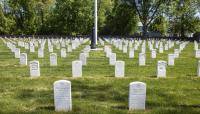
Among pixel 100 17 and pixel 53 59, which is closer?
pixel 53 59

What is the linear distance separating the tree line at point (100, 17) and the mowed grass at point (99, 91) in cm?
4657

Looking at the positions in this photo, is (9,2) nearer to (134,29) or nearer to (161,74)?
(134,29)

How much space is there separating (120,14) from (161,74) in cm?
5392

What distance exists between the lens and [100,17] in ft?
207

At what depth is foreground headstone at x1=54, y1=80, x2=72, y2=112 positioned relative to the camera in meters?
8.80

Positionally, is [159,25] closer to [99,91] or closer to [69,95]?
[99,91]

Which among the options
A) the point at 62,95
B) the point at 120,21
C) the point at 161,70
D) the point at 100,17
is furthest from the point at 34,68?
the point at 120,21

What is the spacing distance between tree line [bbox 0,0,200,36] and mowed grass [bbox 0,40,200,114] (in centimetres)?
4657

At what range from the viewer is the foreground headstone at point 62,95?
346 inches

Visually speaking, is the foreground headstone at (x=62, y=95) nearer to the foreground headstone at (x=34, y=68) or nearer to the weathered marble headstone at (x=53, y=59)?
the foreground headstone at (x=34, y=68)

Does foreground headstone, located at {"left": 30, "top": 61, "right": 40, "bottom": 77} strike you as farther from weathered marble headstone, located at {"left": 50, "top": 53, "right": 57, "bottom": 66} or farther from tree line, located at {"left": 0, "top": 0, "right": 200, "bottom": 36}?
tree line, located at {"left": 0, "top": 0, "right": 200, "bottom": 36}

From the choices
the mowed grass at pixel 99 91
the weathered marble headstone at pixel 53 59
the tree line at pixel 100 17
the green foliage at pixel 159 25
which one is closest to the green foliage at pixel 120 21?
the tree line at pixel 100 17

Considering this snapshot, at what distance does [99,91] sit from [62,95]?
2.73 m

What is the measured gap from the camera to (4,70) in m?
16.2
